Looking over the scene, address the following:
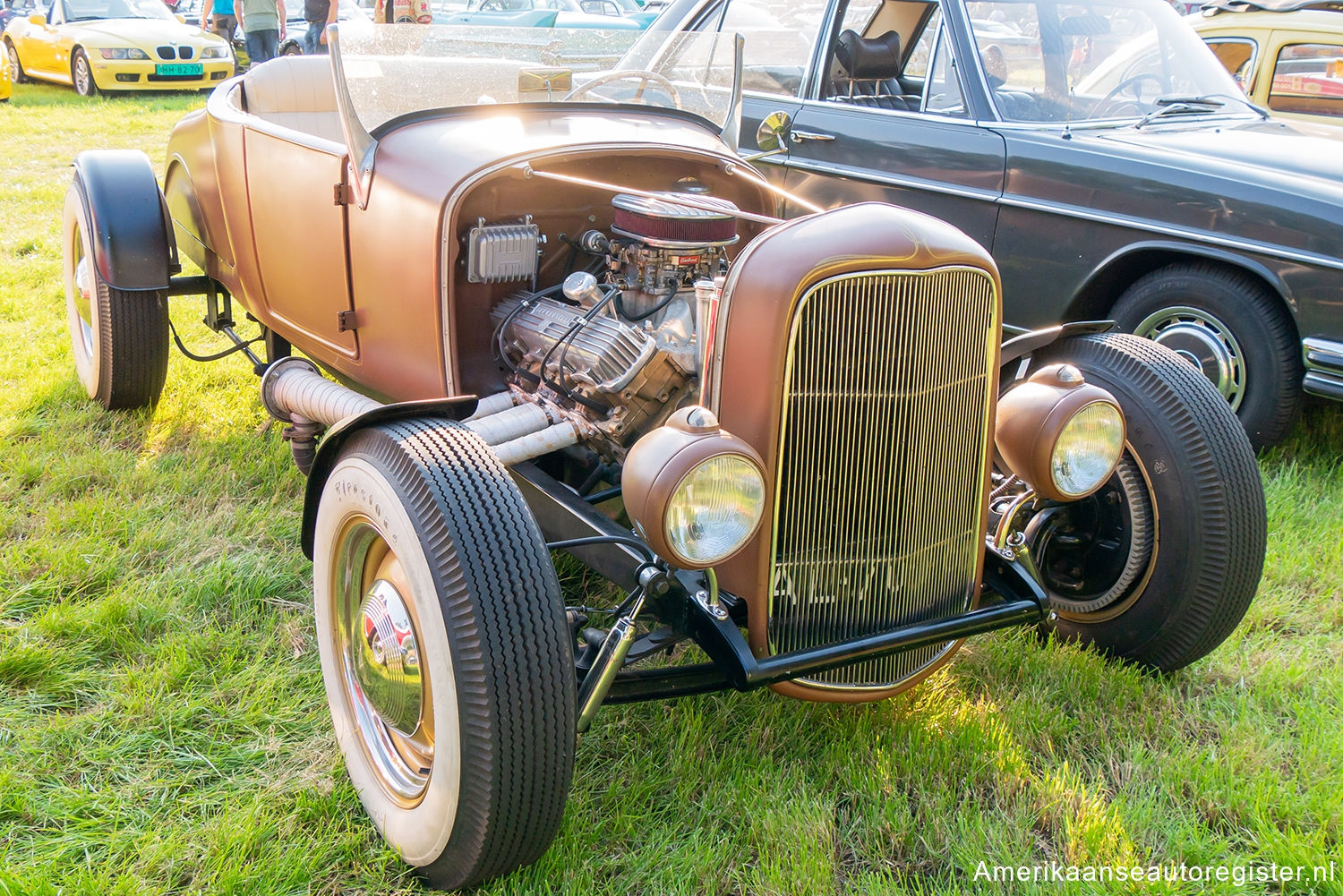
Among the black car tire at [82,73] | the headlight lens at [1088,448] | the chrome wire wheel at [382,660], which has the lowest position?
A: the chrome wire wheel at [382,660]

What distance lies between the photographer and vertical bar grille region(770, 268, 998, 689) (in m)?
2.05

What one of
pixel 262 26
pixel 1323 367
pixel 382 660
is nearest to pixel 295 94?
pixel 382 660

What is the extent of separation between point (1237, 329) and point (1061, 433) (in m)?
2.28

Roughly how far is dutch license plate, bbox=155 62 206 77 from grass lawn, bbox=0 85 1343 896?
12.2 m

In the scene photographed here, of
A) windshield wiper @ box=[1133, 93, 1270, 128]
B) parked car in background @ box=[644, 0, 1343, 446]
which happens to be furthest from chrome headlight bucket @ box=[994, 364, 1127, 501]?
windshield wiper @ box=[1133, 93, 1270, 128]

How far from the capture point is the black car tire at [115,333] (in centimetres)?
391

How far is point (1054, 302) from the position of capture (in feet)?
14.3

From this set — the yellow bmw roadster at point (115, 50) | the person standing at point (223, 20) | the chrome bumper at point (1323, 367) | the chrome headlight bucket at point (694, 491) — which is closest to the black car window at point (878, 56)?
the chrome bumper at point (1323, 367)

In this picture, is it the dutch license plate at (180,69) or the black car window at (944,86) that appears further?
the dutch license plate at (180,69)

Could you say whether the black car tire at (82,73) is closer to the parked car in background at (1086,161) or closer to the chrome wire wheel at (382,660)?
the parked car in background at (1086,161)

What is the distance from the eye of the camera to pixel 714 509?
1.89m

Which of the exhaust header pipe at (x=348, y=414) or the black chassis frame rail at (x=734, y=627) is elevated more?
the exhaust header pipe at (x=348, y=414)

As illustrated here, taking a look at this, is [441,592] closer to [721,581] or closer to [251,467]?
[721,581]

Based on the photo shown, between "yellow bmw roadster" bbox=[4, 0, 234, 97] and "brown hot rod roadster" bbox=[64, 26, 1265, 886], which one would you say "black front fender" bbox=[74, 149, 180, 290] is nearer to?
"brown hot rod roadster" bbox=[64, 26, 1265, 886]
